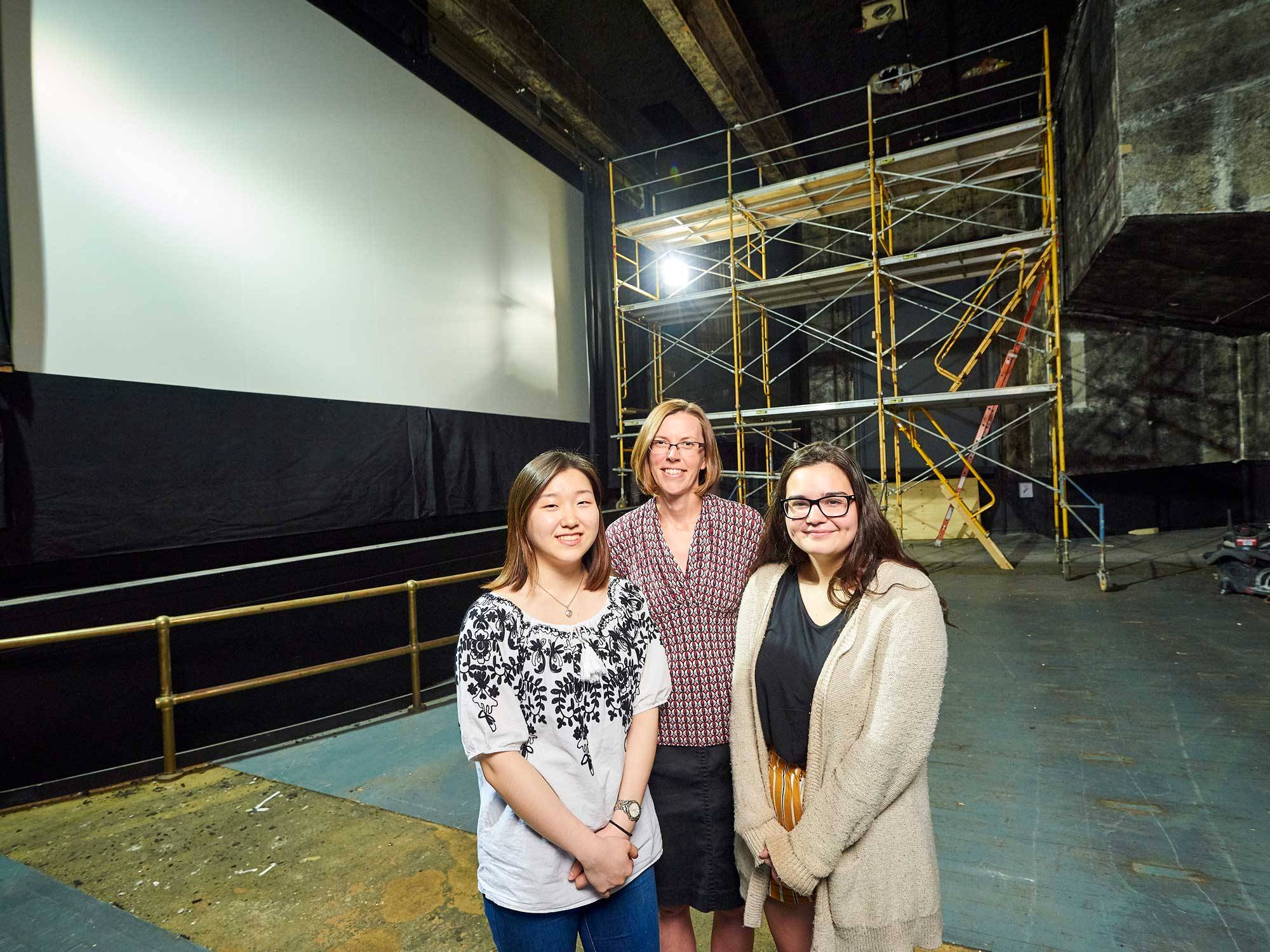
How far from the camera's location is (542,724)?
1.27 m

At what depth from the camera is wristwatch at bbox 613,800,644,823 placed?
4.41 ft

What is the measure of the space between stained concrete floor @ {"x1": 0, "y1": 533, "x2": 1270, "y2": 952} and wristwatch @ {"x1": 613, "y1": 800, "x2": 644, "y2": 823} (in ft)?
3.59

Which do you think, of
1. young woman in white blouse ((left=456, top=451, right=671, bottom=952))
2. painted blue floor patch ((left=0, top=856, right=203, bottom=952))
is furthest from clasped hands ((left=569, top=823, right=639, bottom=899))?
painted blue floor patch ((left=0, top=856, right=203, bottom=952))

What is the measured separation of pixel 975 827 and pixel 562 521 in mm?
2348

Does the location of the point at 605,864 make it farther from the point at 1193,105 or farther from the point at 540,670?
the point at 1193,105

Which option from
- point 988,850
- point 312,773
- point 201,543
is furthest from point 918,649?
point 201,543

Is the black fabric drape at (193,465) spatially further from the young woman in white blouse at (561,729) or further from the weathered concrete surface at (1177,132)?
the weathered concrete surface at (1177,132)

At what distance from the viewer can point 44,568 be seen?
134 inches

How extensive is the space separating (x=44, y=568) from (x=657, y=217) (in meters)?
7.97

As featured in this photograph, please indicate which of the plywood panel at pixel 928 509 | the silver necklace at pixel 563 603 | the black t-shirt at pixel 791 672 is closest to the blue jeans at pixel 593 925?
the black t-shirt at pixel 791 672

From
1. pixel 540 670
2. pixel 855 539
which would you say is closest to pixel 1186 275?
pixel 855 539

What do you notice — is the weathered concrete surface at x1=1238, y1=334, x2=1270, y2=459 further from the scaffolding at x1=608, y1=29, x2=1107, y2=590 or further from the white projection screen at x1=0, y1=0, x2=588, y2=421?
the white projection screen at x1=0, y1=0, x2=588, y2=421

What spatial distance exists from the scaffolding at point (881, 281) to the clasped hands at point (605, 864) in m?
5.08

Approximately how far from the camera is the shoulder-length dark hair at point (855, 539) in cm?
139
